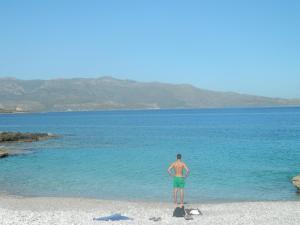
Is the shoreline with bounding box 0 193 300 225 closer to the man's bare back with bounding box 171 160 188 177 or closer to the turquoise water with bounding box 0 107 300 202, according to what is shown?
the man's bare back with bounding box 171 160 188 177

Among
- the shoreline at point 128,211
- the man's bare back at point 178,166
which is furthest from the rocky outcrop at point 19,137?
the man's bare back at point 178,166

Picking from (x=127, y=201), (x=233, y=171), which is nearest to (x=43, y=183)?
(x=127, y=201)

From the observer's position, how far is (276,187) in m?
27.4

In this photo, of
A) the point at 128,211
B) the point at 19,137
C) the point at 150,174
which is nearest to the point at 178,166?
the point at 128,211

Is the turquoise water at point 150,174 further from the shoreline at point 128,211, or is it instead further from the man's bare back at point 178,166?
the man's bare back at point 178,166

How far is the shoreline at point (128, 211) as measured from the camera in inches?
665

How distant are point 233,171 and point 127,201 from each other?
1285 cm

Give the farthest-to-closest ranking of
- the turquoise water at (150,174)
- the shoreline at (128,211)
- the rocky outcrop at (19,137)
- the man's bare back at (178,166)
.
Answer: the rocky outcrop at (19,137), the turquoise water at (150,174), the man's bare back at (178,166), the shoreline at (128,211)

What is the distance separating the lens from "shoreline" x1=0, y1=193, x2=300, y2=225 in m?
16.9

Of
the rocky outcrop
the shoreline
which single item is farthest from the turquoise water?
the rocky outcrop

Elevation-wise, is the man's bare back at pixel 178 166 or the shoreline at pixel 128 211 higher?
the man's bare back at pixel 178 166

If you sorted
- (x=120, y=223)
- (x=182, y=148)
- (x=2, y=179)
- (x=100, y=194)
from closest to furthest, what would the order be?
(x=120, y=223) → (x=100, y=194) → (x=2, y=179) → (x=182, y=148)

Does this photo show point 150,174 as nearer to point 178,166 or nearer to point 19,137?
point 178,166

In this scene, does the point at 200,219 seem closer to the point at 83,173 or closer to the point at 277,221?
the point at 277,221
